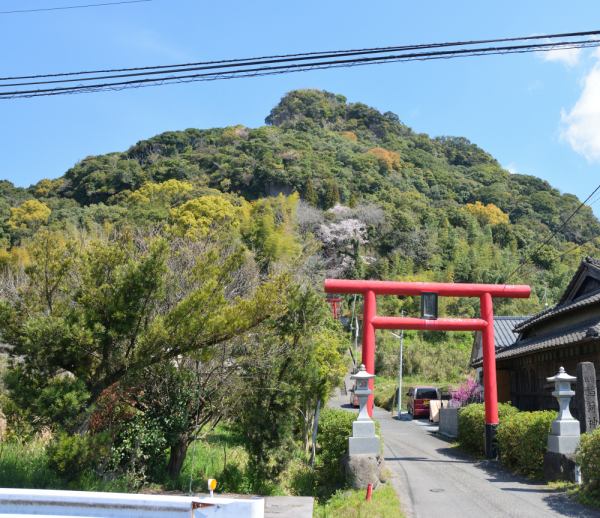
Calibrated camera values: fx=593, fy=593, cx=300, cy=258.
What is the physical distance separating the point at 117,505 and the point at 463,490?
25.1 ft

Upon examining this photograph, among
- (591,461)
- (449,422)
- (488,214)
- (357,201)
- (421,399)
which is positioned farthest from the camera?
(488,214)

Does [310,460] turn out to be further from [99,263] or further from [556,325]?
[556,325]

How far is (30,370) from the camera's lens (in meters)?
9.37

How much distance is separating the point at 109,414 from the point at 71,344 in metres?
2.10

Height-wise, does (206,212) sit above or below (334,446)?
above

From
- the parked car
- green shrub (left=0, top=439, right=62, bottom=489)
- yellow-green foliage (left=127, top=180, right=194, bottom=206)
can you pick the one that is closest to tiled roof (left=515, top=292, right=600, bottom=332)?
the parked car

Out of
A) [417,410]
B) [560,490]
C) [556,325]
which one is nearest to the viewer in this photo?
[560,490]

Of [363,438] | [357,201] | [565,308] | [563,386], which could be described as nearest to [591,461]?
[563,386]

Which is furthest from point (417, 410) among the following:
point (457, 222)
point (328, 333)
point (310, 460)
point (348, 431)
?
point (457, 222)

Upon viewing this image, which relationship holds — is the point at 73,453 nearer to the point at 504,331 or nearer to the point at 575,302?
the point at 575,302

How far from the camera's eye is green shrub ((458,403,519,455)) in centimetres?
1537

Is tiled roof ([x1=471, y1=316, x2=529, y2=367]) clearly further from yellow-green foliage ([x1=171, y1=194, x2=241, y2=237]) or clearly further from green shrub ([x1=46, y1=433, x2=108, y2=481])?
green shrub ([x1=46, y1=433, x2=108, y2=481])

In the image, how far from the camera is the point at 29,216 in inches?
2095

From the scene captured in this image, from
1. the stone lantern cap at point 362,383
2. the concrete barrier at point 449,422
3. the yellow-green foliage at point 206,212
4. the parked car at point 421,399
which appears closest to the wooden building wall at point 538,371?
the concrete barrier at point 449,422
